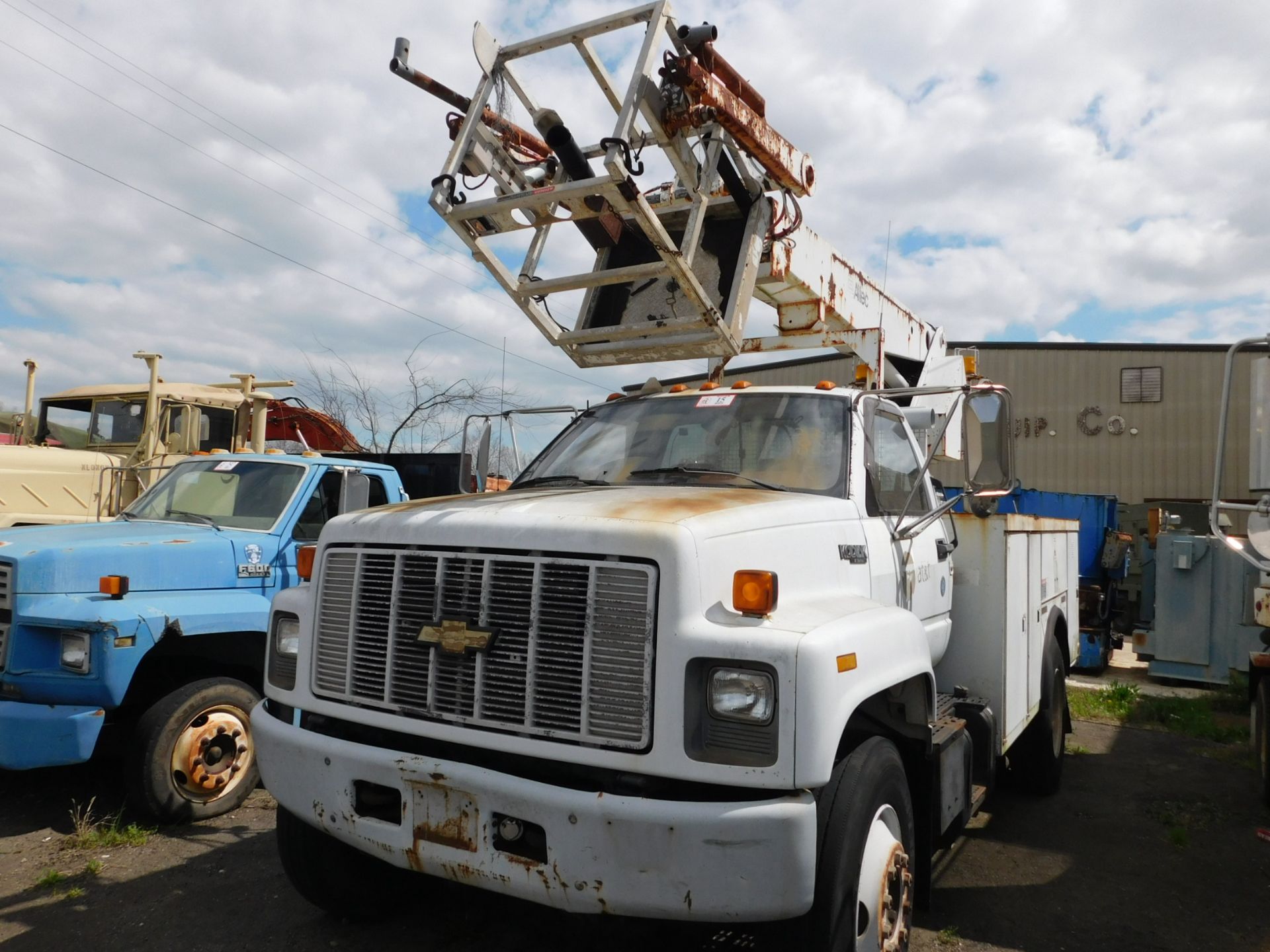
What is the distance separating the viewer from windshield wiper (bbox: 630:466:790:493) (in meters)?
3.75

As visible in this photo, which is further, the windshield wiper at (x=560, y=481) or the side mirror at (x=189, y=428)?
the side mirror at (x=189, y=428)

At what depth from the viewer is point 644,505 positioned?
10.1 ft

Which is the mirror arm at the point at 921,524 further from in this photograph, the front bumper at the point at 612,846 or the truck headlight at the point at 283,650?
the truck headlight at the point at 283,650

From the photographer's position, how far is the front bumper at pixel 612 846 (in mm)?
2500

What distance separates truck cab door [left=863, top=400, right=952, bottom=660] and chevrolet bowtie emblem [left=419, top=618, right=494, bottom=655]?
1573 mm

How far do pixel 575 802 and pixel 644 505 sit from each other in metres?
0.97

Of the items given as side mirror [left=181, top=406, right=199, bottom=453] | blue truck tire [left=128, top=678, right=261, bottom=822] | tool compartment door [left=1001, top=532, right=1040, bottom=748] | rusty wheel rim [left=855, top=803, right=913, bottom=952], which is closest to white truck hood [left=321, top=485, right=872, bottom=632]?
rusty wheel rim [left=855, top=803, right=913, bottom=952]

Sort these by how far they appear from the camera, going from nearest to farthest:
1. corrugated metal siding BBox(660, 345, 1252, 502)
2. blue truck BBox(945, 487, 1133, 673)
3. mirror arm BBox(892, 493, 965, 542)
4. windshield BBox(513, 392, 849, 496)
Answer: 1. mirror arm BBox(892, 493, 965, 542)
2. windshield BBox(513, 392, 849, 496)
3. blue truck BBox(945, 487, 1133, 673)
4. corrugated metal siding BBox(660, 345, 1252, 502)

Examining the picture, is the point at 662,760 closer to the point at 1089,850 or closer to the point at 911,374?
the point at 1089,850

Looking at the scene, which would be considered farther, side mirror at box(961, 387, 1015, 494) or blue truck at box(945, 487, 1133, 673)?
blue truck at box(945, 487, 1133, 673)

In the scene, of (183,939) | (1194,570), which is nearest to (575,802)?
(183,939)

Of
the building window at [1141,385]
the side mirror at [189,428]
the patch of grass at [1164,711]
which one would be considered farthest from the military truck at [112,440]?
the building window at [1141,385]

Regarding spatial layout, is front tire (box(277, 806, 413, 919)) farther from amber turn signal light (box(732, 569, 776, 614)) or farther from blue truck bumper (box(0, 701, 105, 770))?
amber turn signal light (box(732, 569, 776, 614))

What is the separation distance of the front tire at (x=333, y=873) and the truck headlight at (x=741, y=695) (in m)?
1.83
